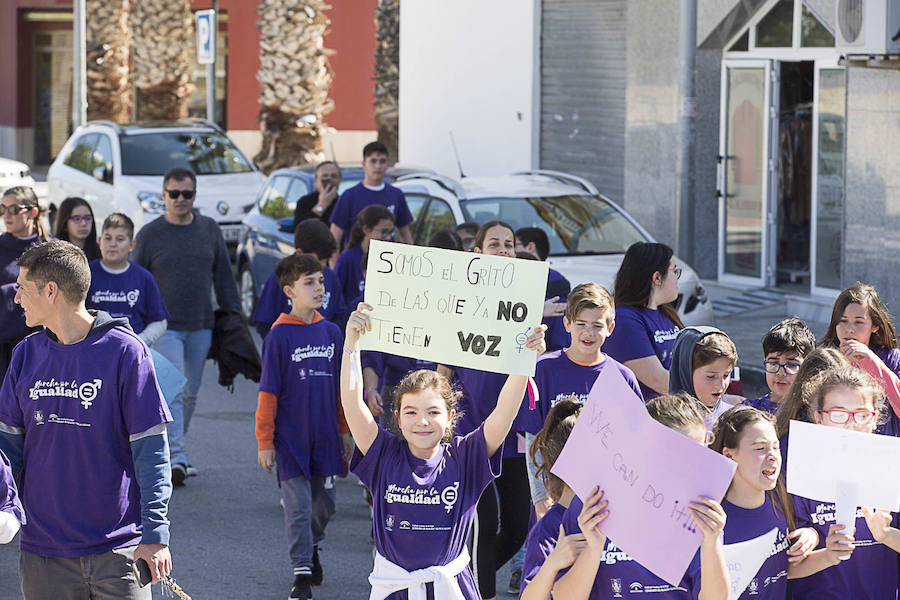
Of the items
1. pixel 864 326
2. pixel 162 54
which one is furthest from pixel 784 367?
pixel 162 54

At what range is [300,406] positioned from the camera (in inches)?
282

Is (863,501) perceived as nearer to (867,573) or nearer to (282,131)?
(867,573)

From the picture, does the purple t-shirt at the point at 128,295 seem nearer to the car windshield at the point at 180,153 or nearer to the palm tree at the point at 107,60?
the car windshield at the point at 180,153

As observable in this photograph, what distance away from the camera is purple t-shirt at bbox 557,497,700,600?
162 inches

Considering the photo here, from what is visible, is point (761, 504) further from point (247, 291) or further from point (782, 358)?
point (247, 291)

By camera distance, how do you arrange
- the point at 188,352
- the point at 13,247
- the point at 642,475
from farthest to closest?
the point at 188,352 → the point at 13,247 → the point at 642,475

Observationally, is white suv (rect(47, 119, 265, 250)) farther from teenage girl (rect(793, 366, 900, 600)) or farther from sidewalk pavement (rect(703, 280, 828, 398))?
teenage girl (rect(793, 366, 900, 600))

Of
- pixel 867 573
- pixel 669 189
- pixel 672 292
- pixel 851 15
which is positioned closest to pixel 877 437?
pixel 867 573

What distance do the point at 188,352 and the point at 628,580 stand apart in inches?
242

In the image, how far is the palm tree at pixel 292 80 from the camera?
2420cm

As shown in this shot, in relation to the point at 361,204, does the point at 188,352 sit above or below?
below

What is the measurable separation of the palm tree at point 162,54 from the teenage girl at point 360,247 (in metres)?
20.9

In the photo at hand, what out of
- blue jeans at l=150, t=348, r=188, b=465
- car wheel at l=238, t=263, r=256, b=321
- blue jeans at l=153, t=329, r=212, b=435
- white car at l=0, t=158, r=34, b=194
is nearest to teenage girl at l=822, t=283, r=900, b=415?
blue jeans at l=150, t=348, r=188, b=465

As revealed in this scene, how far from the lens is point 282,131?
24.3m
